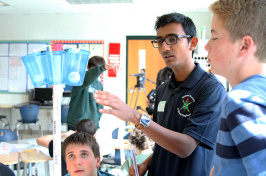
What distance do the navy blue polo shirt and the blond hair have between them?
1.55 ft

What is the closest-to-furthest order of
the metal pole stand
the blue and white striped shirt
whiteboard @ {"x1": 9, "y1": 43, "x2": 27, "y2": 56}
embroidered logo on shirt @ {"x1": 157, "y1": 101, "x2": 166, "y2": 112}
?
the blue and white striped shirt
the metal pole stand
embroidered logo on shirt @ {"x1": 157, "y1": 101, "x2": 166, "y2": 112}
whiteboard @ {"x1": 9, "y1": 43, "x2": 27, "y2": 56}

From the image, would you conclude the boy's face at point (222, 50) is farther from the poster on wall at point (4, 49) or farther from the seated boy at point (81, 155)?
the poster on wall at point (4, 49)

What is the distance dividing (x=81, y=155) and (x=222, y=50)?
4.17 ft

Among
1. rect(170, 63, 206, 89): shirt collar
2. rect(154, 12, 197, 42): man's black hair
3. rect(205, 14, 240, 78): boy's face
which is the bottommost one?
rect(170, 63, 206, 89): shirt collar

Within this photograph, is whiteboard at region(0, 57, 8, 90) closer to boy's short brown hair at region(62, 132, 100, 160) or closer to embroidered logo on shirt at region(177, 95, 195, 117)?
boy's short brown hair at region(62, 132, 100, 160)

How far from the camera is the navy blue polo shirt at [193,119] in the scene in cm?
102

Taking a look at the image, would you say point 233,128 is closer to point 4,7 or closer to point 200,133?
point 200,133

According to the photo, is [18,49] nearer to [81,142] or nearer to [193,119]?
[81,142]

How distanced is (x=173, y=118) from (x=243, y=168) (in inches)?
24.5

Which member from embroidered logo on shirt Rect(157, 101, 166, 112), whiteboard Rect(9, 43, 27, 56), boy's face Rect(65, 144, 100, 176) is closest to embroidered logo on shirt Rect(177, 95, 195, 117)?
embroidered logo on shirt Rect(157, 101, 166, 112)

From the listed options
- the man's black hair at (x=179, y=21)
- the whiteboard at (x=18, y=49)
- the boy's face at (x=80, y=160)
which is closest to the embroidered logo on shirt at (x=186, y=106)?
the man's black hair at (x=179, y=21)

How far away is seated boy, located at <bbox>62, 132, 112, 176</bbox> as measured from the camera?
1.53m

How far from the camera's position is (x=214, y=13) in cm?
65

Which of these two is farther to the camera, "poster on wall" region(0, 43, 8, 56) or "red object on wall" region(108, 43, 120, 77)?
"poster on wall" region(0, 43, 8, 56)
